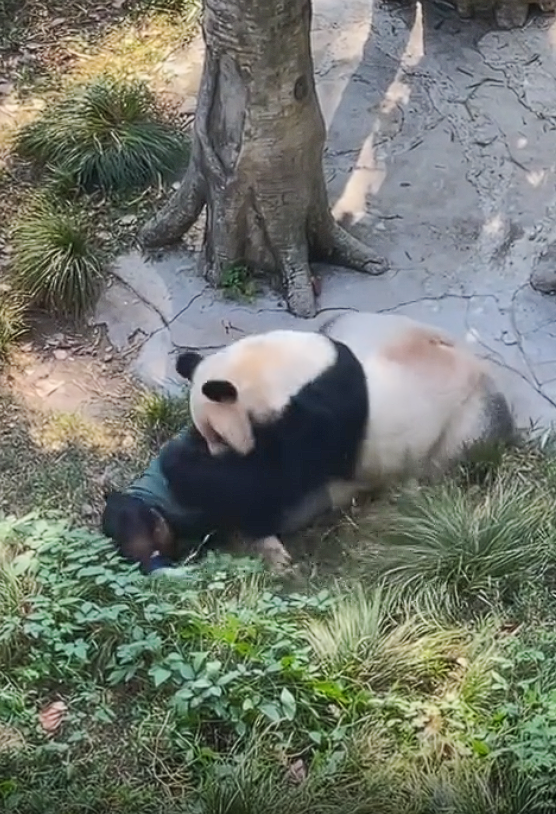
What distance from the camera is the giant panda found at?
5.63 meters

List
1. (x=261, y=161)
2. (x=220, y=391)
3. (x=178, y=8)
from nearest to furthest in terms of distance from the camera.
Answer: (x=220, y=391)
(x=261, y=161)
(x=178, y=8)

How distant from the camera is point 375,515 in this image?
594 cm

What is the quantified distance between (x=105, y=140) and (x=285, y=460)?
301cm

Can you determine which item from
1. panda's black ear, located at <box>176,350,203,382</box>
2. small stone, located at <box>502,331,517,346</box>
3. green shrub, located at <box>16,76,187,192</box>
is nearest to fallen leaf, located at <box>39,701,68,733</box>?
panda's black ear, located at <box>176,350,203,382</box>

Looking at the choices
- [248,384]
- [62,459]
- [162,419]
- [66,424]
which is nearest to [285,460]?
[248,384]

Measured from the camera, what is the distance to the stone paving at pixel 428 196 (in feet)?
22.7

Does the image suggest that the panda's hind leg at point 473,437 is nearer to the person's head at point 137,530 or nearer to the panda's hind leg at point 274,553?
the panda's hind leg at point 274,553

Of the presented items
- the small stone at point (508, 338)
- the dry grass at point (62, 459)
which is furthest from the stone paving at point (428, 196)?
the dry grass at point (62, 459)

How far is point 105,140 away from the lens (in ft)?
26.0

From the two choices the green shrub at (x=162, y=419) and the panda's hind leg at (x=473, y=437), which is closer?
the panda's hind leg at (x=473, y=437)

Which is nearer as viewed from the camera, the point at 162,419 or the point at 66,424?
the point at 162,419

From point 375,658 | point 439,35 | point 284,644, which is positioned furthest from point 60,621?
point 439,35

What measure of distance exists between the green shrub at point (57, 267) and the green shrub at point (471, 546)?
2.39 meters

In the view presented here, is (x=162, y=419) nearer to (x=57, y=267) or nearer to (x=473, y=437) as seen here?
(x=57, y=267)
